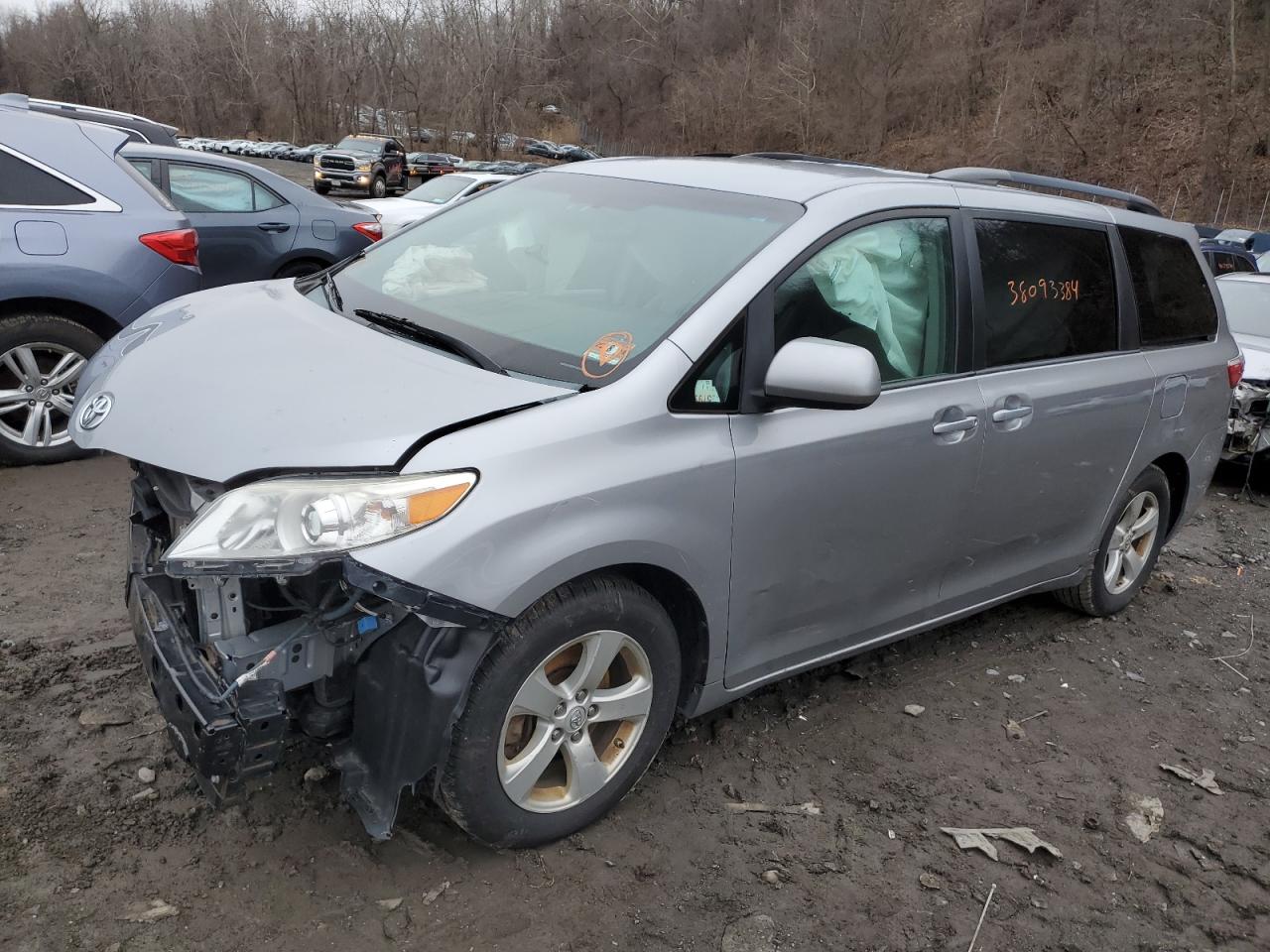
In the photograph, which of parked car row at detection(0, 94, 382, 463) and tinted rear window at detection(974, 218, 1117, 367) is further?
parked car row at detection(0, 94, 382, 463)

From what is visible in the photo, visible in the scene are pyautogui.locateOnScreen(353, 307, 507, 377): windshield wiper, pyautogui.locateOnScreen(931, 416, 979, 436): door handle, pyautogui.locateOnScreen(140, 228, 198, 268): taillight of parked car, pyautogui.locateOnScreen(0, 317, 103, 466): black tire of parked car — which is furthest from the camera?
pyautogui.locateOnScreen(140, 228, 198, 268): taillight of parked car

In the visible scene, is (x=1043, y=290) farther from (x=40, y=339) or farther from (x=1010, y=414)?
(x=40, y=339)

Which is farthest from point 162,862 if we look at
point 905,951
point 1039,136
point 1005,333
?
point 1039,136

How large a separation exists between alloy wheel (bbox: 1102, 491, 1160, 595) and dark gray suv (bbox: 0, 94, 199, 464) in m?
4.88

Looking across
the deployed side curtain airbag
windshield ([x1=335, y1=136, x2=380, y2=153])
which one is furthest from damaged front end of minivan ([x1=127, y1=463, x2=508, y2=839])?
windshield ([x1=335, y1=136, x2=380, y2=153])

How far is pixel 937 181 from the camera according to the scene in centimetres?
352

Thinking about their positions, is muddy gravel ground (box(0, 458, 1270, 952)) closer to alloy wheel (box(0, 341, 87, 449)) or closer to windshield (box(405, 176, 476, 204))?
alloy wheel (box(0, 341, 87, 449))

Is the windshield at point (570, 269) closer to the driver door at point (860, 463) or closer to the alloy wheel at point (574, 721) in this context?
the driver door at point (860, 463)

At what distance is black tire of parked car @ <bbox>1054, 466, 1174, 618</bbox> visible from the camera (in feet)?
14.5

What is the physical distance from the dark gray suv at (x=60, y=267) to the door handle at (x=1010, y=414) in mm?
4247

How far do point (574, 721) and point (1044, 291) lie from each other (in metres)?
2.41

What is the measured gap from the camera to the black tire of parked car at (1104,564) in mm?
4426

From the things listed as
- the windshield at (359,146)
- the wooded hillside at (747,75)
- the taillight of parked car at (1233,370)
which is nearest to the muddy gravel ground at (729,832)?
the taillight of parked car at (1233,370)

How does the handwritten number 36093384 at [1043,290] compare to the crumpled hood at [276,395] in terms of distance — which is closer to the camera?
the crumpled hood at [276,395]
